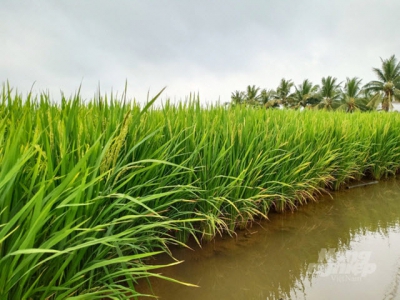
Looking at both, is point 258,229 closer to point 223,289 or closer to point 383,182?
point 223,289

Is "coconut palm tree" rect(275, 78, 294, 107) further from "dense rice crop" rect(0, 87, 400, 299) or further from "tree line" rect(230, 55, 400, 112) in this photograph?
"dense rice crop" rect(0, 87, 400, 299)

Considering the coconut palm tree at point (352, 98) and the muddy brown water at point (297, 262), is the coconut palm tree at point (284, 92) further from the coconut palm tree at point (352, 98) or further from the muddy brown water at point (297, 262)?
the muddy brown water at point (297, 262)

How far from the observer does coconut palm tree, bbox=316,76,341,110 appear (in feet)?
101

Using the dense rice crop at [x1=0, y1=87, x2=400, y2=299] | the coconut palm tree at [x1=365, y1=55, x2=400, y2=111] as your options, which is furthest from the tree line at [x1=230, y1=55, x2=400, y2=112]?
the dense rice crop at [x1=0, y1=87, x2=400, y2=299]

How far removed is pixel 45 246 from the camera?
83cm

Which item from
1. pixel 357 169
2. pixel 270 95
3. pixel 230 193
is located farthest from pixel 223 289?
pixel 270 95

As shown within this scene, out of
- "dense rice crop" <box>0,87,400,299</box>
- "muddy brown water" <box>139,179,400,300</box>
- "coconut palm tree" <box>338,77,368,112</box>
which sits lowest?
"muddy brown water" <box>139,179,400,300</box>

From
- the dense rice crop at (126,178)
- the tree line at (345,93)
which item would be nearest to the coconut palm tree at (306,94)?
the tree line at (345,93)

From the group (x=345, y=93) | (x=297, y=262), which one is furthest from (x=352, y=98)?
(x=297, y=262)

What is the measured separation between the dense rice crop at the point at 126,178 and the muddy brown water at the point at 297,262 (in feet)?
0.58

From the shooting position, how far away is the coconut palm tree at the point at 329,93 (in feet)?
101

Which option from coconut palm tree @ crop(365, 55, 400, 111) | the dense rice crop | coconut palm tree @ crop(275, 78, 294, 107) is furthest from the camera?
coconut palm tree @ crop(275, 78, 294, 107)

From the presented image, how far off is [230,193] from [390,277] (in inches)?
44.2

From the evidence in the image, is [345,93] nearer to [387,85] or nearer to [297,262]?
[387,85]
